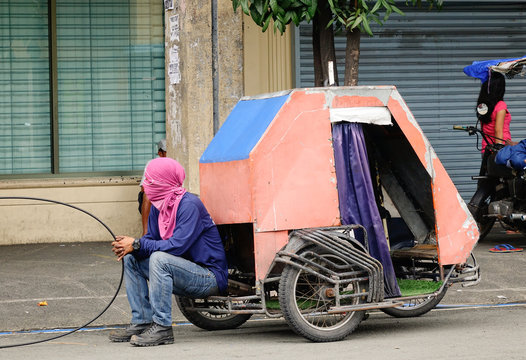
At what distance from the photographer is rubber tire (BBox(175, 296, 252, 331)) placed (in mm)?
7074

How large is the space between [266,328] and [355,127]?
166 centimetres

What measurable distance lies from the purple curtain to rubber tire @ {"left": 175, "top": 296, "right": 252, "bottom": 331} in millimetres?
1121

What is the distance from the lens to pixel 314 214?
6719 millimetres

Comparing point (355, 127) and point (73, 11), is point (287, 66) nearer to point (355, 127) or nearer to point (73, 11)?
point (73, 11)

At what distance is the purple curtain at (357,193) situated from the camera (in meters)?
6.82

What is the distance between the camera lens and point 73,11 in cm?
1217

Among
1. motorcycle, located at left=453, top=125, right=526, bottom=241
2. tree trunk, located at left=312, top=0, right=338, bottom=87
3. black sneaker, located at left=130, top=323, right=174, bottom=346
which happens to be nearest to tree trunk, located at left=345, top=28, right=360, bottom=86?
tree trunk, located at left=312, top=0, right=338, bottom=87

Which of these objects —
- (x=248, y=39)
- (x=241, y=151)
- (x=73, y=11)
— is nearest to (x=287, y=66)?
(x=248, y=39)

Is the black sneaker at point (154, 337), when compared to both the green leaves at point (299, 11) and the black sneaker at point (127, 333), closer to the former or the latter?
the black sneaker at point (127, 333)

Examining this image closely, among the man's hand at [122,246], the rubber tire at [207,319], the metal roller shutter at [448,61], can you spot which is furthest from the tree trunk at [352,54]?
the man's hand at [122,246]

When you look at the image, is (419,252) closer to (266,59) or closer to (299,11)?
(299,11)

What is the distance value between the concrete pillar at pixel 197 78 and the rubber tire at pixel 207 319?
2.95 m

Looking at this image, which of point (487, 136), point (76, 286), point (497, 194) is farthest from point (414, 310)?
point (487, 136)

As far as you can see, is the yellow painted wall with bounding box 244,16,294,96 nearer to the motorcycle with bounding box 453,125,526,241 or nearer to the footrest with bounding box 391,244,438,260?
the motorcycle with bounding box 453,125,526,241
